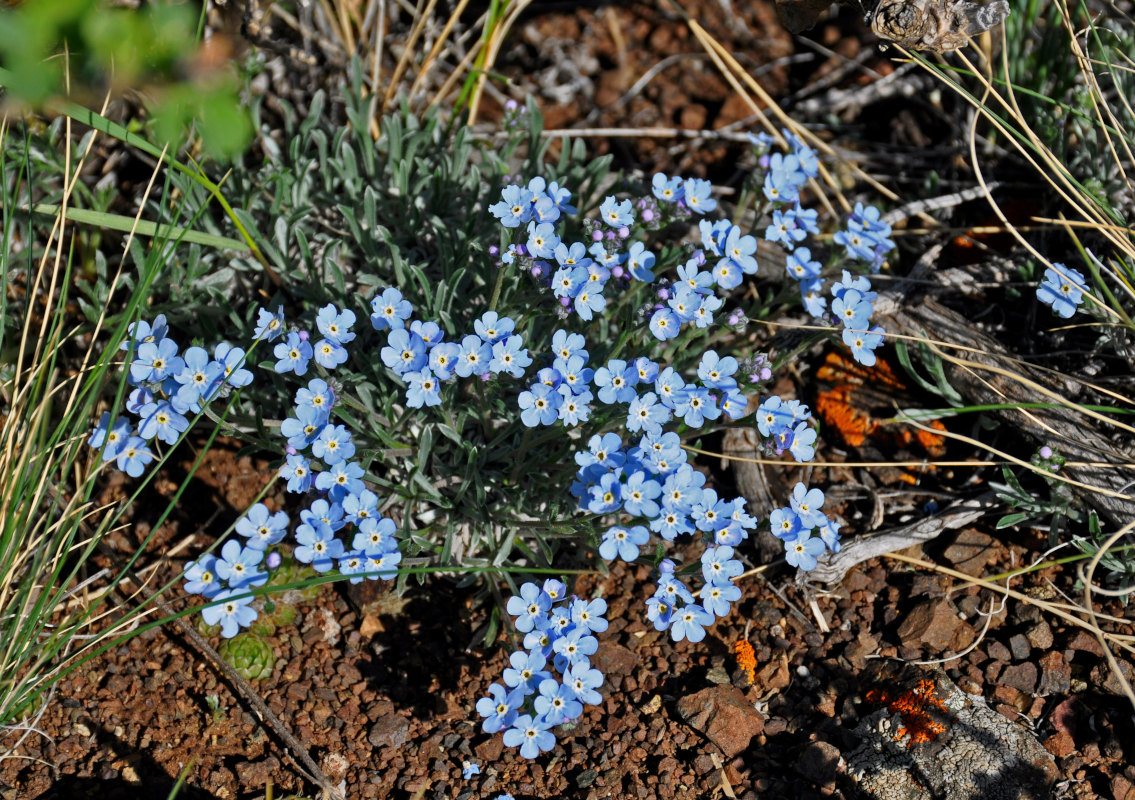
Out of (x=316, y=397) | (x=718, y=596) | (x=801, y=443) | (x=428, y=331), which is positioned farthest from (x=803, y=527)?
(x=316, y=397)

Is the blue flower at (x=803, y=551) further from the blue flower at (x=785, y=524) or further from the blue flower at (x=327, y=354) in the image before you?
the blue flower at (x=327, y=354)

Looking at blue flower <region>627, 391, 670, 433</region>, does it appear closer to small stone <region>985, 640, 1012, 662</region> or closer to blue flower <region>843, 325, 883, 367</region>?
blue flower <region>843, 325, 883, 367</region>

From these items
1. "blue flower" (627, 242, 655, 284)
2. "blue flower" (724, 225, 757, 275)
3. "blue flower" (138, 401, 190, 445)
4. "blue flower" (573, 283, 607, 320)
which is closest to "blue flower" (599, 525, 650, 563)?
"blue flower" (573, 283, 607, 320)

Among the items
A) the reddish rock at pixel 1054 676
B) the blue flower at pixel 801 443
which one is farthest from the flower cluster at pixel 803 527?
the reddish rock at pixel 1054 676

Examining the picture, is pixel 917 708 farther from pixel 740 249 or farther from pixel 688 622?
pixel 740 249

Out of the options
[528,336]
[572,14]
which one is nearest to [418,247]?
[528,336]

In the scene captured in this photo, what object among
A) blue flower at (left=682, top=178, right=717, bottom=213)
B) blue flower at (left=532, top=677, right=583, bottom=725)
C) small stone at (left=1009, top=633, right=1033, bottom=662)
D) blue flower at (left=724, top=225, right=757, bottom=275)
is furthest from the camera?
blue flower at (left=682, top=178, right=717, bottom=213)

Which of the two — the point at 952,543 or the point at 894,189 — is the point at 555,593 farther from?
the point at 894,189
